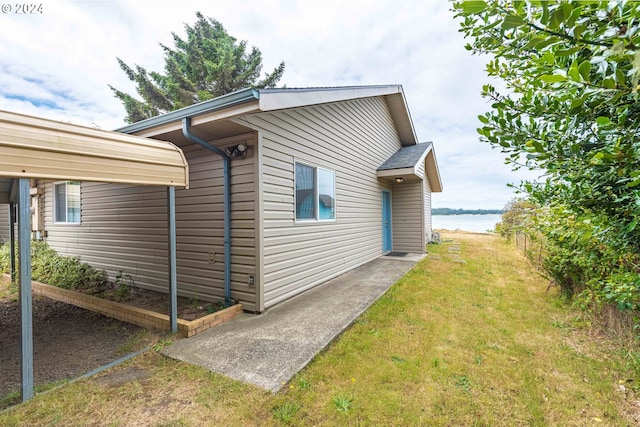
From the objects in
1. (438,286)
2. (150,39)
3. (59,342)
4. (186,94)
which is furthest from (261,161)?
(150,39)

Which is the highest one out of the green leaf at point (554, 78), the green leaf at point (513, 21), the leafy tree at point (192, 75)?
the leafy tree at point (192, 75)

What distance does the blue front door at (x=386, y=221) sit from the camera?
9359 mm

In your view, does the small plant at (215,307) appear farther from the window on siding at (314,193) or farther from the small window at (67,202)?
the small window at (67,202)

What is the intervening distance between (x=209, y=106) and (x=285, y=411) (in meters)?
3.30

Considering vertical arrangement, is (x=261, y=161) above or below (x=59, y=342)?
above

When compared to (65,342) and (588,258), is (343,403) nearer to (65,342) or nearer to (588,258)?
(588,258)

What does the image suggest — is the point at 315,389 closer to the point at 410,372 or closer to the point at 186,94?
the point at 410,372

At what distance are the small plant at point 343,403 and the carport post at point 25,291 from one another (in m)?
2.53

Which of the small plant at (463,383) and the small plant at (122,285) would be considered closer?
the small plant at (463,383)

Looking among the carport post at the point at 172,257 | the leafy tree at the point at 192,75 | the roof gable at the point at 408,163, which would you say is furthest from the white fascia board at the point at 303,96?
the leafy tree at the point at 192,75

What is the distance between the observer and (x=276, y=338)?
3256mm

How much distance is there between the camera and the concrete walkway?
2.65 meters

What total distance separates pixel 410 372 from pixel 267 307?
2.30 metres

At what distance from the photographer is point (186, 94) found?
49.8 feet
